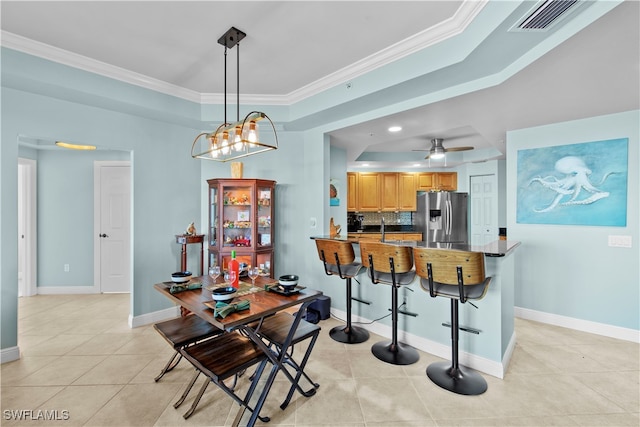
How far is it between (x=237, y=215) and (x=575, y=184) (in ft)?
13.8

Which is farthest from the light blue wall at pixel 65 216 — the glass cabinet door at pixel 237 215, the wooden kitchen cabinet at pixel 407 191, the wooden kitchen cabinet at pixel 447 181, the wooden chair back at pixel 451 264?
the wooden kitchen cabinet at pixel 447 181

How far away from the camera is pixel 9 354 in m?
2.72

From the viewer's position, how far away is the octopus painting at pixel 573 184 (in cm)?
338

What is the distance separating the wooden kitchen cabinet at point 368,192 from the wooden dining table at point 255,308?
4519 millimetres

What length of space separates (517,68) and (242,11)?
2137 millimetres

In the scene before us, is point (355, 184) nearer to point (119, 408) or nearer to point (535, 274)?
point (535, 274)

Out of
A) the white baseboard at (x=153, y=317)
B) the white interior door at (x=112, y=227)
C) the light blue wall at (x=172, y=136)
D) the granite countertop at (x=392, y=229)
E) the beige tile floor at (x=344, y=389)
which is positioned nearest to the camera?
the beige tile floor at (x=344, y=389)

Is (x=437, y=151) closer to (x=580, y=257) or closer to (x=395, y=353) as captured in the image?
(x=580, y=257)

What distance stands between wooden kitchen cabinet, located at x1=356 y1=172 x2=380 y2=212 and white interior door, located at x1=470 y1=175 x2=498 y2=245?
2045 millimetres

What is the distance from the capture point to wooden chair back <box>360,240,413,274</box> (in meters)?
2.53

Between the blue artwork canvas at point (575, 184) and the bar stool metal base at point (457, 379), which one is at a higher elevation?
the blue artwork canvas at point (575, 184)

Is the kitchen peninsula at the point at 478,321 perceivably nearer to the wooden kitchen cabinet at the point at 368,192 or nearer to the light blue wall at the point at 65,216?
the wooden kitchen cabinet at the point at 368,192

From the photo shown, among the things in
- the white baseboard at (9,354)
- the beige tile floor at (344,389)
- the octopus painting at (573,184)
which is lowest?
the beige tile floor at (344,389)

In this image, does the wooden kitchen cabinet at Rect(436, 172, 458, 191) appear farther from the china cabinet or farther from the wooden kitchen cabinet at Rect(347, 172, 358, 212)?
the china cabinet
